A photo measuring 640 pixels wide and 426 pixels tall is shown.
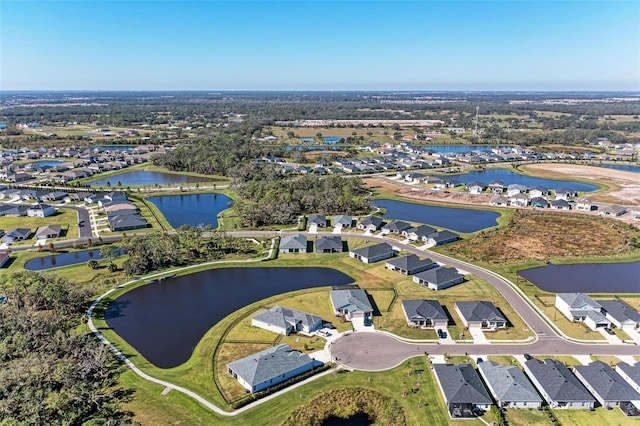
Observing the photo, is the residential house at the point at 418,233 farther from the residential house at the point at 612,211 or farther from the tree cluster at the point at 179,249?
the residential house at the point at 612,211

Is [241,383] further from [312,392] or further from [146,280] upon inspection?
[146,280]

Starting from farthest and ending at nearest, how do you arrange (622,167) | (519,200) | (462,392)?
(622,167) < (519,200) < (462,392)

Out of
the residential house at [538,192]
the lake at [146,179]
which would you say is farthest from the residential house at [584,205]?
the lake at [146,179]

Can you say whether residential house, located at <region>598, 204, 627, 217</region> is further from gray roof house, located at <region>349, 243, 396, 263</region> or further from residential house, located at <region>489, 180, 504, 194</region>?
gray roof house, located at <region>349, 243, 396, 263</region>

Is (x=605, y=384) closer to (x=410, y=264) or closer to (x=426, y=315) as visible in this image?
(x=426, y=315)

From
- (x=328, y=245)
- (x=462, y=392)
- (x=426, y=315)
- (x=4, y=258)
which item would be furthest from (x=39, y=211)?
(x=462, y=392)

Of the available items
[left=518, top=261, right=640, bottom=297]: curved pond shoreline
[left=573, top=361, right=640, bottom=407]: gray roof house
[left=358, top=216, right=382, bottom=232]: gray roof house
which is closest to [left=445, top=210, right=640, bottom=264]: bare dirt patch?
[left=518, top=261, right=640, bottom=297]: curved pond shoreline
